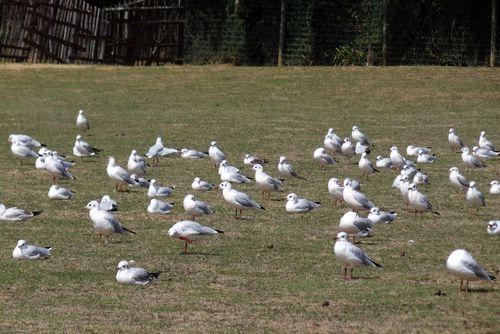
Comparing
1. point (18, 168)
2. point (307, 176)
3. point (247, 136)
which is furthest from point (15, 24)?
point (307, 176)

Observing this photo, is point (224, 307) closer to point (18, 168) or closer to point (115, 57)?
point (18, 168)

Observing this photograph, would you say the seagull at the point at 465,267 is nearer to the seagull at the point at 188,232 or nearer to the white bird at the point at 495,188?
the seagull at the point at 188,232

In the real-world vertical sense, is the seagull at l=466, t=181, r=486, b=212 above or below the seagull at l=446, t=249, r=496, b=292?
above

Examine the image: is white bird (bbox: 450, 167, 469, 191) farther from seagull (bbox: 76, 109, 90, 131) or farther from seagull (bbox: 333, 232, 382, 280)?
seagull (bbox: 76, 109, 90, 131)

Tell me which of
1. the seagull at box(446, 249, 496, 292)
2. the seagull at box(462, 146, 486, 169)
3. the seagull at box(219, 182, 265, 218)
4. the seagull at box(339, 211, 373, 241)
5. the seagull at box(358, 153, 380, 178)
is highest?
the seagull at box(462, 146, 486, 169)

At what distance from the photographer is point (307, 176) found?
21922 mm

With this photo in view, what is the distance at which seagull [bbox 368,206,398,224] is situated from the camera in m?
16.5

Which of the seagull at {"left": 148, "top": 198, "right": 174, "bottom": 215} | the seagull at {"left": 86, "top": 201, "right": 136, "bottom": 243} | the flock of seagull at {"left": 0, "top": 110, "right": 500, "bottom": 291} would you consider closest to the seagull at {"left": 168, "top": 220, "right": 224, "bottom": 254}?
the flock of seagull at {"left": 0, "top": 110, "right": 500, "bottom": 291}

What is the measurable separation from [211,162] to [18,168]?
3927 mm

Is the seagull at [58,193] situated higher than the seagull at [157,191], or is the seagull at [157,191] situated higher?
the seagull at [157,191]

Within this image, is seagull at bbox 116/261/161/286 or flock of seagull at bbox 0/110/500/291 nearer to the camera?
seagull at bbox 116/261/161/286

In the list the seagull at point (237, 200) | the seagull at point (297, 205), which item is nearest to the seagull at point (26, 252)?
the seagull at point (237, 200)

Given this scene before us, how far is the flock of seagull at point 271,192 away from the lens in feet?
42.9

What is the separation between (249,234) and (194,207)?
3.20 ft
